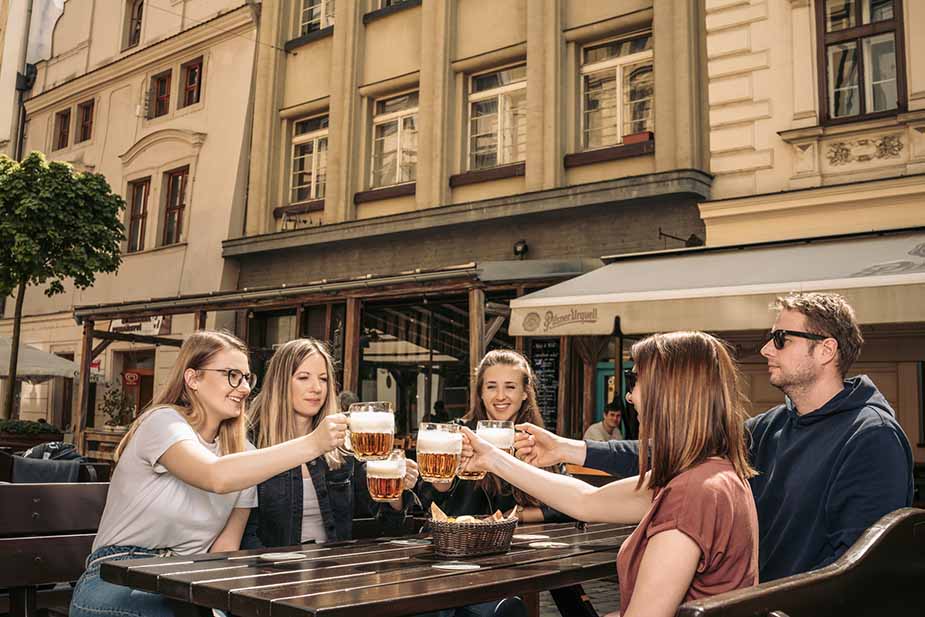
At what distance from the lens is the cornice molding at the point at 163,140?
1809 cm

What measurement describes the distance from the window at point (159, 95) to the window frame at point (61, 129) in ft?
12.9

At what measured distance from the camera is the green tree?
15258 millimetres

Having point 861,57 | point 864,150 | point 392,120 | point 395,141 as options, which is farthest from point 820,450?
point 392,120

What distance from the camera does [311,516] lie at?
3.89 metres

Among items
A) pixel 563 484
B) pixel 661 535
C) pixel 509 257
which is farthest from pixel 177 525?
pixel 509 257

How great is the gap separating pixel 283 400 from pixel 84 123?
793 inches

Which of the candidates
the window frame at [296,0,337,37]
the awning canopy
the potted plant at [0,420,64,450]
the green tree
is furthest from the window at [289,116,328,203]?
the potted plant at [0,420,64,450]

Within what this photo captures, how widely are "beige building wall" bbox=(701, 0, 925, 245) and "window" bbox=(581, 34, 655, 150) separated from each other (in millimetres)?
1181

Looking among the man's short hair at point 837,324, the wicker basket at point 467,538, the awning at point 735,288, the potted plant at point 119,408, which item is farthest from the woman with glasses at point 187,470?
the potted plant at point 119,408

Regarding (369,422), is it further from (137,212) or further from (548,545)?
(137,212)

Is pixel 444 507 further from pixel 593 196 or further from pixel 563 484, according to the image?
pixel 593 196

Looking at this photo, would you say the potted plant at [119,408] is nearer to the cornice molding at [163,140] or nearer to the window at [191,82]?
the cornice molding at [163,140]

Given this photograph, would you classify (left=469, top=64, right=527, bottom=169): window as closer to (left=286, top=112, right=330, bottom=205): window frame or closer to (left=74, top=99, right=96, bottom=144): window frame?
(left=286, top=112, right=330, bottom=205): window frame

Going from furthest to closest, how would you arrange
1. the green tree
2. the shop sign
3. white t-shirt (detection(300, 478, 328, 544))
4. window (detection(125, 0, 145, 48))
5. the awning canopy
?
window (detection(125, 0, 145, 48)) < the shop sign < the awning canopy < the green tree < white t-shirt (detection(300, 478, 328, 544))
